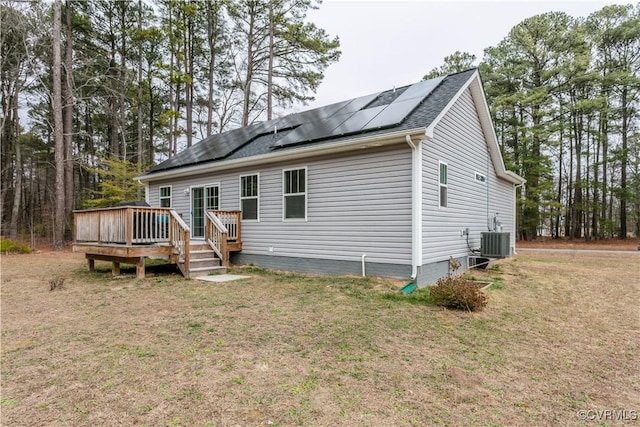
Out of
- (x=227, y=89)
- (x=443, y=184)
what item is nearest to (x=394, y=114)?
(x=443, y=184)

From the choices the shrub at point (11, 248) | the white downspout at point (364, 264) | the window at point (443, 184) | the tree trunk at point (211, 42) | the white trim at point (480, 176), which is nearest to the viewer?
the white downspout at point (364, 264)

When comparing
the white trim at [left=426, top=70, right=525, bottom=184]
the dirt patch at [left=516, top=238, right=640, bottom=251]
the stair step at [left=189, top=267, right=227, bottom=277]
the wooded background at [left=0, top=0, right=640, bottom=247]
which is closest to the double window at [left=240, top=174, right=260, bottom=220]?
the stair step at [left=189, top=267, right=227, bottom=277]

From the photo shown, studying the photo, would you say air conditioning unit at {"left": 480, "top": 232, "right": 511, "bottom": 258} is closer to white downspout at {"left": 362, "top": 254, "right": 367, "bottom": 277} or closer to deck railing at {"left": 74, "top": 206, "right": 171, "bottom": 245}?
white downspout at {"left": 362, "top": 254, "right": 367, "bottom": 277}

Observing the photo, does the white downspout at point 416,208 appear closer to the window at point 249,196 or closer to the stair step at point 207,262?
the window at point 249,196

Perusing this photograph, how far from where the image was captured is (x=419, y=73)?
85.5 ft

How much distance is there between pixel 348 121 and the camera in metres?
7.80

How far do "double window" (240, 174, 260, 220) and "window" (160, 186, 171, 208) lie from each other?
3.71m

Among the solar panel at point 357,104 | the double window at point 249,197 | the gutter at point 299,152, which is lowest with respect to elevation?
the double window at point 249,197

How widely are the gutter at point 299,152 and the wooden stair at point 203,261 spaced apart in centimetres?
241

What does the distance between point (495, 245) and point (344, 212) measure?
402 centimetres

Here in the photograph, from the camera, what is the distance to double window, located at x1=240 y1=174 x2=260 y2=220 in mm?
8891

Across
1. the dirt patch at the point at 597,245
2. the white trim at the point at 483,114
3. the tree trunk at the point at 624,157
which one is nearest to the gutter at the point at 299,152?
the white trim at the point at 483,114

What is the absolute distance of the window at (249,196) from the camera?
890cm

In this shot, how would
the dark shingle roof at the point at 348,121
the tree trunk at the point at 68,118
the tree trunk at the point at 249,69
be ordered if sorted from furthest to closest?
1. the tree trunk at the point at 249,69
2. the tree trunk at the point at 68,118
3. the dark shingle roof at the point at 348,121
